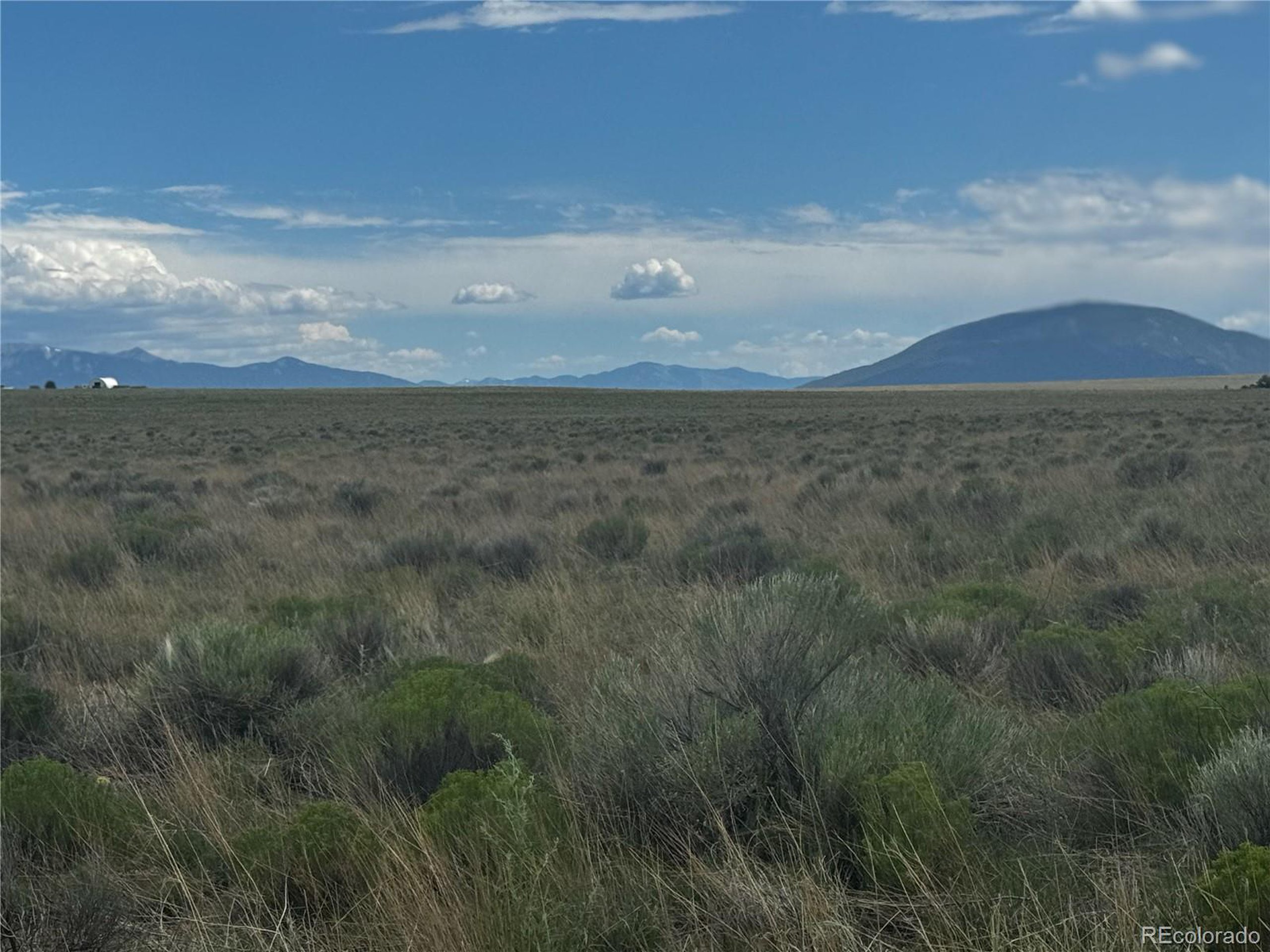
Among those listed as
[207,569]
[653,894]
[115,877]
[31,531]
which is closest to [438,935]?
[653,894]

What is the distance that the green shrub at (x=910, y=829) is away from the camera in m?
2.90

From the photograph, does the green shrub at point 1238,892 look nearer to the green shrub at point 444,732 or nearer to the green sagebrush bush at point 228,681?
the green shrub at point 444,732

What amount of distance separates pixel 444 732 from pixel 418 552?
20.7 ft

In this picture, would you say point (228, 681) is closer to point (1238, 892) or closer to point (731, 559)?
point (1238, 892)

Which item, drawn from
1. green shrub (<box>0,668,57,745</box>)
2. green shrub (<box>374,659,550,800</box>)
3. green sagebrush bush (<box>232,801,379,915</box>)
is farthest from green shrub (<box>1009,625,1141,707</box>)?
green shrub (<box>0,668,57,745</box>)

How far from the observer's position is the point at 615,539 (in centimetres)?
1073

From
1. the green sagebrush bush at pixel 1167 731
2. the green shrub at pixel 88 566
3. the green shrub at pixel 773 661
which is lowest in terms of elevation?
the green shrub at pixel 88 566

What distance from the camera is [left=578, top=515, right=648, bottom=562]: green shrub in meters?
10.3

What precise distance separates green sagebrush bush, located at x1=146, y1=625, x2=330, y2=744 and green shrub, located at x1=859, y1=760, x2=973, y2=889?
9.86 ft

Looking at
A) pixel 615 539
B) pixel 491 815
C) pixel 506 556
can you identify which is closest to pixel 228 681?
pixel 491 815

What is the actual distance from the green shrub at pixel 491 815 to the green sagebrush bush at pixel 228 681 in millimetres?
1870

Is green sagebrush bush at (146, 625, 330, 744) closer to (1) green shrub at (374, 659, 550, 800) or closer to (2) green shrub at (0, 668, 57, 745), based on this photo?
(2) green shrub at (0, 668, 57, 745)

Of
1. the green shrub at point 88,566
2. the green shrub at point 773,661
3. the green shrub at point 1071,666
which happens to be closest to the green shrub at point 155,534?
the green shrub at point 88,566

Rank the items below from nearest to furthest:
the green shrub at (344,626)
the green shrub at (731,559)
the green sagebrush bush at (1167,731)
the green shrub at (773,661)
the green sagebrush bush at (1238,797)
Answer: the green sagebrush bush at (1238,797) → the green sagebrush bush at (1167,731) → the green shrub at (773,661) → the green shrub at (344,626) → the green shrub at (731,559)
